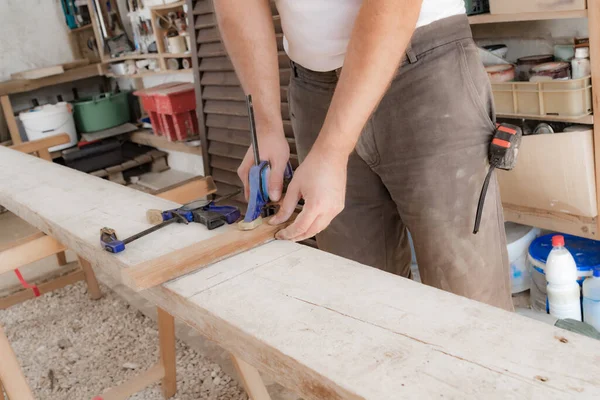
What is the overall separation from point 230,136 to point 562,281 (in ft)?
6.59

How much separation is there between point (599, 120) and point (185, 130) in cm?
302

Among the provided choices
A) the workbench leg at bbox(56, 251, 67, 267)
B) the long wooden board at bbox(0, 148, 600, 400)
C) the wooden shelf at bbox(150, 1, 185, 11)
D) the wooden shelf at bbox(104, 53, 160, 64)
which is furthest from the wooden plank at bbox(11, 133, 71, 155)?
the long wooden board at bbox(0, 148, 600, 400)

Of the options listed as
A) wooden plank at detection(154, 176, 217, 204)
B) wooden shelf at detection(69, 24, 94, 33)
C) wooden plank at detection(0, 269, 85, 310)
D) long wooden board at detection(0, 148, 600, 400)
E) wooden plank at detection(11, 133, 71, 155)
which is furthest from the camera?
wooden shelf at detection(69, 24, 94, 33)

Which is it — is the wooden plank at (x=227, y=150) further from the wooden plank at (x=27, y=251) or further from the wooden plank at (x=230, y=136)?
the wooden plank at (x=27, y=251)

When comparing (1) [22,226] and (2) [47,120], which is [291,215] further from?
(2) [47,120]

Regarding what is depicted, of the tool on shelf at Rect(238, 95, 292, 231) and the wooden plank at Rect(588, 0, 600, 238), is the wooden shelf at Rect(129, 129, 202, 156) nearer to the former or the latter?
the wooden plank at Rect(588, 0, 600, 238)

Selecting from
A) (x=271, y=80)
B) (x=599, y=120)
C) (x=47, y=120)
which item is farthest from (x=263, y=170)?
(x=47, y=120)

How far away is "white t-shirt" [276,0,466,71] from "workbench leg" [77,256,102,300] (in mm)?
2038

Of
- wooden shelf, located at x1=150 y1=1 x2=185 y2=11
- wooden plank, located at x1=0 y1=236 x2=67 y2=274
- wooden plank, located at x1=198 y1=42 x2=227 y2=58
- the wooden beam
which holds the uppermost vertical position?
wooden shelf, located at x1=150 y1=1 x2=185 y2=11

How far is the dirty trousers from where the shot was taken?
1137 mm

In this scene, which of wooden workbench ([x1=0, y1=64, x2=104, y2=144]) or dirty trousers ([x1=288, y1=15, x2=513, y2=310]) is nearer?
dirty trousers ([x1=288, y1=15, x2=513, y2=310])

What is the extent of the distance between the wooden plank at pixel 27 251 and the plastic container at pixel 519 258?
1.78 meters

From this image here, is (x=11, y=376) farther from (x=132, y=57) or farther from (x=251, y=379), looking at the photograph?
(x=132, y=57)

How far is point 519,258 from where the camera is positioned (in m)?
2.50
